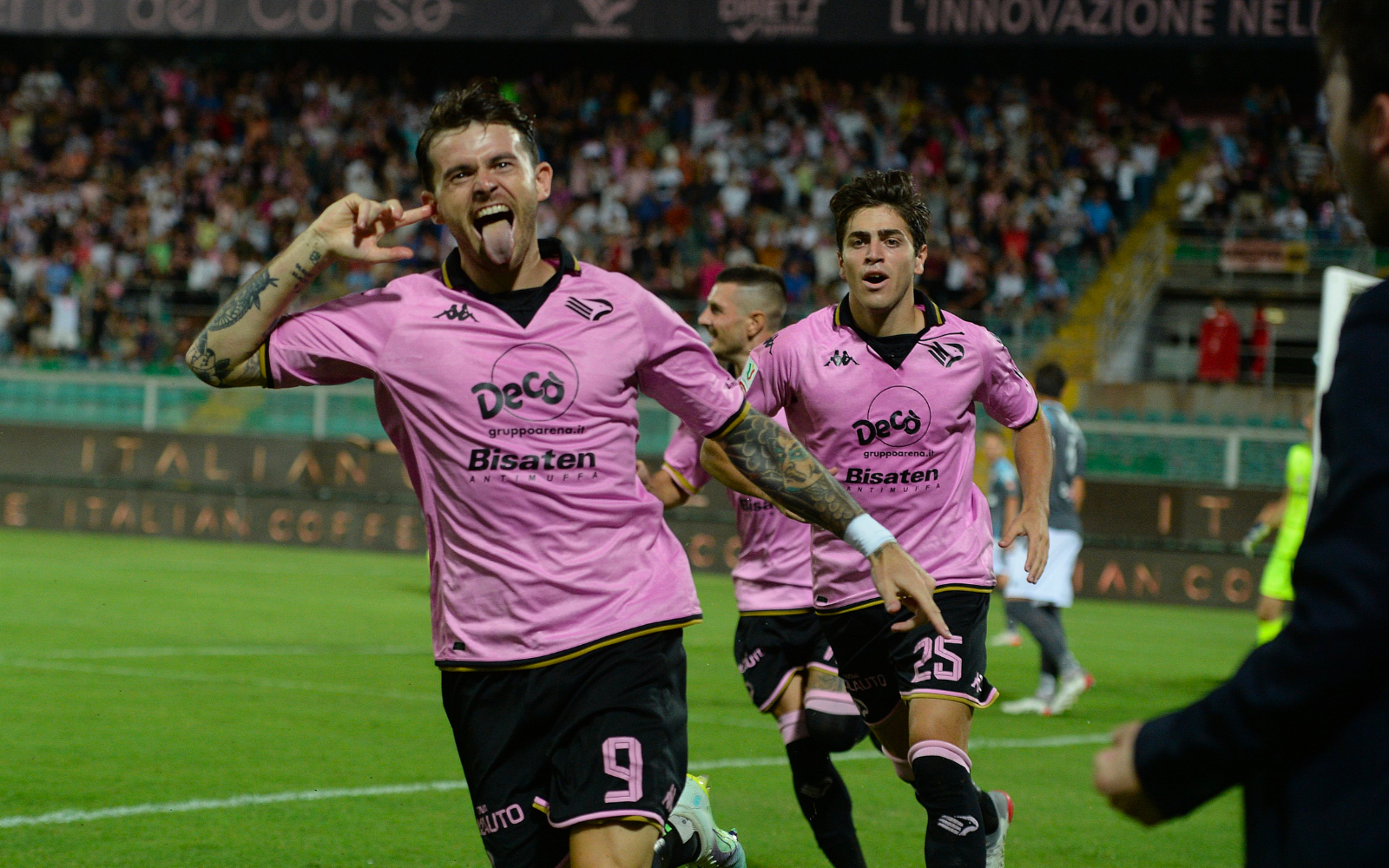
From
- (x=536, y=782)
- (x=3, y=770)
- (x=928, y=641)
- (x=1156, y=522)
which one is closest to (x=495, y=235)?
(x=536, y=782)

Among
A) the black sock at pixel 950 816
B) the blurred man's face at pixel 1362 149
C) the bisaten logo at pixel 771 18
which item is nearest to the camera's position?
the blurred man's face at pixel 1362 149

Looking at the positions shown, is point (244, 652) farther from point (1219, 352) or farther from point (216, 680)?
point (1219, 352)

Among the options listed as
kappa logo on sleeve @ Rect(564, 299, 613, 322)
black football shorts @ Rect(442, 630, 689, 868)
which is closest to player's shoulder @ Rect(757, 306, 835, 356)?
kappa logo on sleeve @ Rect(564, 299, 613, 322)

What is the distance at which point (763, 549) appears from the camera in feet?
22.3

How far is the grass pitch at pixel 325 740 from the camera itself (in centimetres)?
662

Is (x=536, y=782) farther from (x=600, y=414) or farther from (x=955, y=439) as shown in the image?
(x=955, y=439)

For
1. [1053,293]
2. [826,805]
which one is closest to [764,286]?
[826,805]

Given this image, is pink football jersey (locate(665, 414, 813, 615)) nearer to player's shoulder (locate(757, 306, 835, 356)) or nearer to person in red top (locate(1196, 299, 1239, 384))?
player's shoulder (locate(757, 306, 835, 356))

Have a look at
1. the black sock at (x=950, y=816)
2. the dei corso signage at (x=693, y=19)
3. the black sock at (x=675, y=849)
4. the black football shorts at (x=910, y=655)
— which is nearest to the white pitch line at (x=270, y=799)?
the black sock at (x=675, y=849)

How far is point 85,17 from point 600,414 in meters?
32.2

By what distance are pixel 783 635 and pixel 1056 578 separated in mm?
5069

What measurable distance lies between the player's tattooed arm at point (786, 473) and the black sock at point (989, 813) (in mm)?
2210

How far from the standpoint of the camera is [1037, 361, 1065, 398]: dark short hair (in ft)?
37.7

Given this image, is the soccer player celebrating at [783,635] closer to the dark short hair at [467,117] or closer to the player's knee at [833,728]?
the player's knee at [833,728]
